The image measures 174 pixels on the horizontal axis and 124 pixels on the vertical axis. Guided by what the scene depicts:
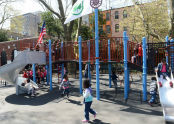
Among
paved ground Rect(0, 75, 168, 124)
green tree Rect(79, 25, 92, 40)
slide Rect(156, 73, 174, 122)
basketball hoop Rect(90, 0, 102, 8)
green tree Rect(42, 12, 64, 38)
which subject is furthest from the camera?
green tree Rect(79, 25, 92, 40)

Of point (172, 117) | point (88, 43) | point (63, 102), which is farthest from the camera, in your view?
point (88, 43)

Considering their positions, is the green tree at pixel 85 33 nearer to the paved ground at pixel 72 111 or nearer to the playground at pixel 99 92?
the playground at pixel 99 92

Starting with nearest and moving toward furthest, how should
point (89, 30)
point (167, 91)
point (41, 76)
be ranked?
1. point (167, 91)
2. point (41, 76)
3. point (89, 30)

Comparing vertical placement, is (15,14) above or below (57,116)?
above

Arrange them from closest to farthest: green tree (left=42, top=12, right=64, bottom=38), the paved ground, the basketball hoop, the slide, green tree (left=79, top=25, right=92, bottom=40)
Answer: the slide → the paved ground → the basketball hoop → green tree (left=42, top=12, right=64, bottom=38) → green tree (left=79, top=25, right=92, bottom=40)

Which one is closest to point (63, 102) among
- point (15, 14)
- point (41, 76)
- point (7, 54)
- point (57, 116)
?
point (57, 116)

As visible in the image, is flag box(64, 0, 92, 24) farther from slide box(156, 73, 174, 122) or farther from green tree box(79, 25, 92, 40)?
green tree box(79, 25, 92, 40)

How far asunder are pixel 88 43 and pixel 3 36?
3027cm

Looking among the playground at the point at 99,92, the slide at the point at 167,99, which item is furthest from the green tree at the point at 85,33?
the slide at the point at 167,99

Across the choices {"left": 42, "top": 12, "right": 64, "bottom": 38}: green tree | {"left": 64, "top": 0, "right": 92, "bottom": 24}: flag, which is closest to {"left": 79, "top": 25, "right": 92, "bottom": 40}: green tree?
{"left": 42, "top": 12, "right": 64, "bottom": 38}: green tree

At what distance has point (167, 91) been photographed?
22.2 feet

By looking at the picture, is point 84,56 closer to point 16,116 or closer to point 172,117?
point 16,116

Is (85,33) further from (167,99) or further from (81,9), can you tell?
(167,99)

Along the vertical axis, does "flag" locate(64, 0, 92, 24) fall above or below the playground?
above
